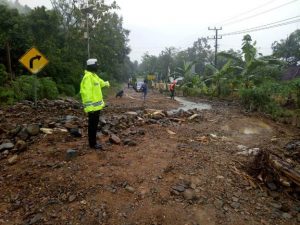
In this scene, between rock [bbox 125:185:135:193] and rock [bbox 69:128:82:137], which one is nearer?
rock [bbox 125:185:135:193]

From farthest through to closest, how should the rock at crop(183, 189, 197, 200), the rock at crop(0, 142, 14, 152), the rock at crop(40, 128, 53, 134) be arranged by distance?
1. the rock at crop(40, 128, 53, 134)
2. the rock at crop(0, 142, 14, 152)
3. the rock at crop(183, 189, 197, 200)

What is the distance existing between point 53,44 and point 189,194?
19.6m

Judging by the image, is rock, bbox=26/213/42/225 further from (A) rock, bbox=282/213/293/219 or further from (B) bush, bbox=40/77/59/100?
(B) bush, bbox=40/77/59/100

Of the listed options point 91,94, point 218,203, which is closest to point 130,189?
point 218,203

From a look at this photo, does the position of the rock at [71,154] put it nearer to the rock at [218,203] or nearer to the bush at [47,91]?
the rock at [218,203]

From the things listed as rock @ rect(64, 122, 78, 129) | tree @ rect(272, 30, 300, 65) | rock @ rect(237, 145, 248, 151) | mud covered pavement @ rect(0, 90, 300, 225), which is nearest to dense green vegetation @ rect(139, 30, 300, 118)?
tree @ rect(272, 30, 300, 65)

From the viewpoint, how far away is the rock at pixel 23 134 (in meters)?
6.63

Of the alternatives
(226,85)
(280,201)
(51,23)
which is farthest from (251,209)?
(51,23)

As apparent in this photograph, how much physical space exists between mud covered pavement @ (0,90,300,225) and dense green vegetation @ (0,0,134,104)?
20.7ft

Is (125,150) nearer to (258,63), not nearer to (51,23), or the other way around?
(258,63)

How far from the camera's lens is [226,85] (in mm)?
24875

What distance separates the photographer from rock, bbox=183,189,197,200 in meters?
4.54

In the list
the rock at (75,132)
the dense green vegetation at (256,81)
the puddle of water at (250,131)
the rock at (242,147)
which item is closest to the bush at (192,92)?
the dense green vegetation at (256,81)

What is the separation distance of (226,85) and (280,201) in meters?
20.8
